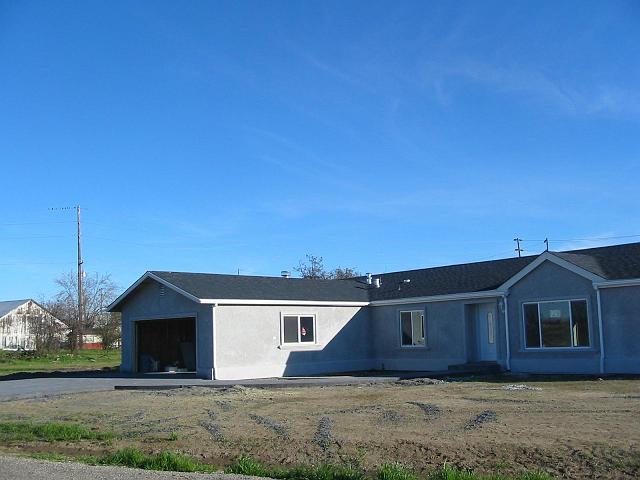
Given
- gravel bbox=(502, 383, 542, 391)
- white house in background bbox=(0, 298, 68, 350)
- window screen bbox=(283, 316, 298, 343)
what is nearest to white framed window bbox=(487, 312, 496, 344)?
gravel bbox=(502, 383, 542, 391)

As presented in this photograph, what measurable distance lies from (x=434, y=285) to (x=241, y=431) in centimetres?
1659

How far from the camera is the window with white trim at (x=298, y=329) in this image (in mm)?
26778

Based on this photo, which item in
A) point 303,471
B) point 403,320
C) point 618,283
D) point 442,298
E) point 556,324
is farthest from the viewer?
point 403,320

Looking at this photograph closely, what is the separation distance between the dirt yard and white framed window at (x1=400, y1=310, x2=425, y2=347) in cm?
736

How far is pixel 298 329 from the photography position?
89.1ft

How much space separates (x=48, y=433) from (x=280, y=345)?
13.7 metres

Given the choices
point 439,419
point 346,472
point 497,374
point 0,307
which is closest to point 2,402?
point 439,419

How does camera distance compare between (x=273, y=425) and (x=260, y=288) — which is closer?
(x=273, y=425)

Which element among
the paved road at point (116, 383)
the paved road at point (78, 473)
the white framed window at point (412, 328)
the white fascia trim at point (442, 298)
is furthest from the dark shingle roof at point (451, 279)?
the paved road at point (78, 473)

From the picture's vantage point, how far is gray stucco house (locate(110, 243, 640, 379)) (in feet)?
73.6

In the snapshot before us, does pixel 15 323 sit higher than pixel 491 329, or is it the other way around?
pixel 15 323

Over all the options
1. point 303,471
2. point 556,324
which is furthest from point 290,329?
point 303,471

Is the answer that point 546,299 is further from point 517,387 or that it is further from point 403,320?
Answer: point 403,320

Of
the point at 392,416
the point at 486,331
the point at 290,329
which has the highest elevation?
the point at 290,329
